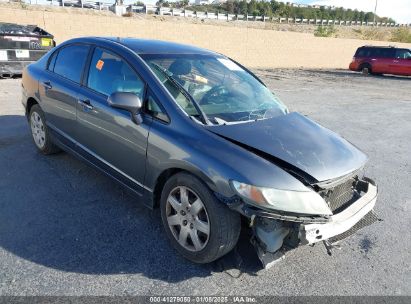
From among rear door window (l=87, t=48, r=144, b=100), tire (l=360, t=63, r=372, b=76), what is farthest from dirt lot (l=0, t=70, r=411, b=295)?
tire (l=360, t=63, r=372, b=76)

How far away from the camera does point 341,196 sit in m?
2.82

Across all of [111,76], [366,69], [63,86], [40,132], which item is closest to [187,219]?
[111,76]

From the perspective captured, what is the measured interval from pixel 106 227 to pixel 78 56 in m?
1.99

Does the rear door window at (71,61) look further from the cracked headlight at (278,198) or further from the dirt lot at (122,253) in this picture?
the cracked headlight at (278,198)

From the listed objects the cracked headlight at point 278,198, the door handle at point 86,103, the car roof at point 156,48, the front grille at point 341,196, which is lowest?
the front grille at point 341,196

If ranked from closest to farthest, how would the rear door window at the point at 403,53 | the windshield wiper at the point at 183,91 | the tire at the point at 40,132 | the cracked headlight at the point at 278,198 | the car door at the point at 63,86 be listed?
the cracked headlight at the point at 278,198 → the windshield wiper at the point at 183,91 → the car door at the point at 63,86 → the tire at the point at 40,132 → the rear door window at the point at 403,53

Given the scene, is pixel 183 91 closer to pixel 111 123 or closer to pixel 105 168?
pixel 111 123

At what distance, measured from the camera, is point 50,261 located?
8.99 ft

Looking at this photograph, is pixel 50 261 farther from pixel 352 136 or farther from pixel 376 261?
pixel 352 136

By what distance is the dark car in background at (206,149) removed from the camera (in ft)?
8.05

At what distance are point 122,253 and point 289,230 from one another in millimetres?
1346

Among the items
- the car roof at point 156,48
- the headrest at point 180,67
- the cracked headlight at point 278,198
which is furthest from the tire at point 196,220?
the car roof at point 156,48

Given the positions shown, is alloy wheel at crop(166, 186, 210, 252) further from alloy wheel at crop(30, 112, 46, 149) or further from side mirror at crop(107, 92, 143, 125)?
alloy wheel at crop(30, 112, 46, 149)

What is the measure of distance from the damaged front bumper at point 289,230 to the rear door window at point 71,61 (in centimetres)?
255
